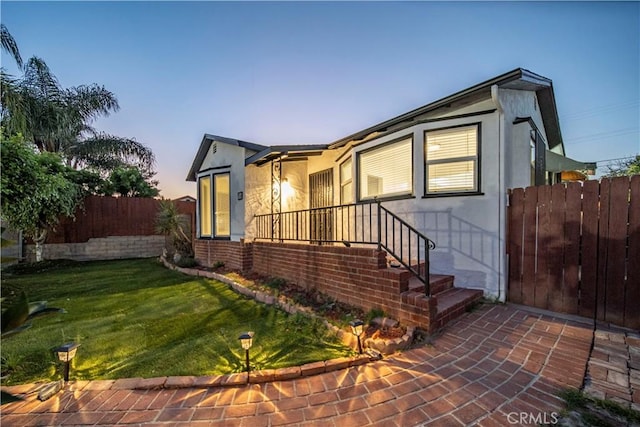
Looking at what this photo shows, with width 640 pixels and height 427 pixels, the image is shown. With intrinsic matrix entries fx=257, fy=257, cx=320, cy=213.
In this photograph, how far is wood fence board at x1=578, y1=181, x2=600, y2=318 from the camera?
3.73 m

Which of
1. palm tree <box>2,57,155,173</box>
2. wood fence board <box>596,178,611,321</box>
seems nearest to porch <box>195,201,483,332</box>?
wood fence board <box>596,178,611,321</box>

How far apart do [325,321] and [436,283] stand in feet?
6.59

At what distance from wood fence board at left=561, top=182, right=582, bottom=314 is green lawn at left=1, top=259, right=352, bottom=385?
3558 millimetres

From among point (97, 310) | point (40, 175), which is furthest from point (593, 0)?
point (40, 175)

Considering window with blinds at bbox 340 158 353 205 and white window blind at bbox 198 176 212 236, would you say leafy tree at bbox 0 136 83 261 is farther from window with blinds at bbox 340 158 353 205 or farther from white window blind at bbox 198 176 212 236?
window with blinds at bbox 340 158 353 205

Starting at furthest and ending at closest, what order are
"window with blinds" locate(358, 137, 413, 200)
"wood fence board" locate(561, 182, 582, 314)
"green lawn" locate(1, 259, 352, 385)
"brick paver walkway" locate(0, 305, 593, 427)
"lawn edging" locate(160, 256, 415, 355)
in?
"window with blinds" locate(358, 137, 413, 200) < "wood fence board" locate(561, 182, 582, 314) < "lawn edging" locate(160, 256, 415, 355) < "green lawn" locate(1, 259, 352, 385) < "brick paver walkway" locate(0, 305, 593, 427)

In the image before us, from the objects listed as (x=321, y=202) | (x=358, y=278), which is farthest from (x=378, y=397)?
(x=321, y=202)

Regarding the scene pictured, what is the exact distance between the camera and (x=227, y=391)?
2447mm

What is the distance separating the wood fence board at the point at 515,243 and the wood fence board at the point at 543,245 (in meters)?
0.24

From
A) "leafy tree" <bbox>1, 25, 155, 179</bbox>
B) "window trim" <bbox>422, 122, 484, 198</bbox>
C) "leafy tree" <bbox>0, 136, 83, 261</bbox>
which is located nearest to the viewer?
"window trim" <bbox>422, 122, 484, 198</bbox>

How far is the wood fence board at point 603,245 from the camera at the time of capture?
3639 mm

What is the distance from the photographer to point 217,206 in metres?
8.88

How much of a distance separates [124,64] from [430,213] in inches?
381

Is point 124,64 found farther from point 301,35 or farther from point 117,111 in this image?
point 117,111
